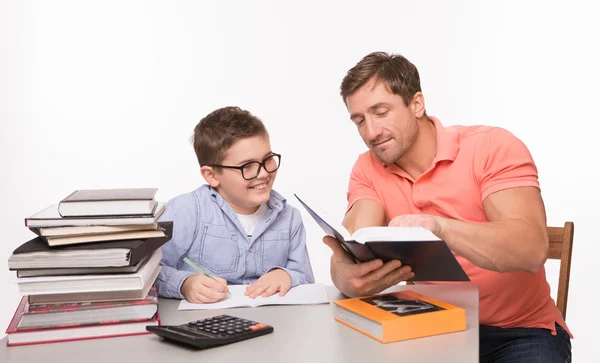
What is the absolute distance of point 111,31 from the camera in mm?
4379

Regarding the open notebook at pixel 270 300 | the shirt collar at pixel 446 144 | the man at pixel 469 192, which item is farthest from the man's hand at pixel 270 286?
the shirt collar at pixel 446 144

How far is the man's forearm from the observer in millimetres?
1781

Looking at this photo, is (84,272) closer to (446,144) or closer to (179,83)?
(446,144)

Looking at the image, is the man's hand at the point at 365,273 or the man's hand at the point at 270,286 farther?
the man's hand at the point at 270,286

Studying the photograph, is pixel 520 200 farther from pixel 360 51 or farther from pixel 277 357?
pixel 360 51

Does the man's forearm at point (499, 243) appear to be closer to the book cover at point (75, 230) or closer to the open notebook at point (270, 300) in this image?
the open notebook at point (270, 300)

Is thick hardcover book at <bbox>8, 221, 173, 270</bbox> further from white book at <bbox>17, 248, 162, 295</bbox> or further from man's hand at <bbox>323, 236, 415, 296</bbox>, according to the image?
man's hand at <bbox>323, 236, 415, 296</bbox>

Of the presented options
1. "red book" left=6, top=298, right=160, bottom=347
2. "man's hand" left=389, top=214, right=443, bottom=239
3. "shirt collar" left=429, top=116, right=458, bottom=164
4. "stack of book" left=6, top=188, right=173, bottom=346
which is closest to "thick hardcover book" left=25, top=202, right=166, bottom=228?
"stack of book" left=6, top=188, right=173, bottom=346

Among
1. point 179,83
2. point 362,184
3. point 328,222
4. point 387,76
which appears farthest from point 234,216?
point 179,83

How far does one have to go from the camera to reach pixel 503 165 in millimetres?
2102

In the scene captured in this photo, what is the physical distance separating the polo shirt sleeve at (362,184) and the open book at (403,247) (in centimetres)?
63

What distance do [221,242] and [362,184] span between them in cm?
53

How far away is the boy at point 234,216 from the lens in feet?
7.42

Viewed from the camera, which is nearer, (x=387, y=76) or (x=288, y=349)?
(x=288, y=349)
